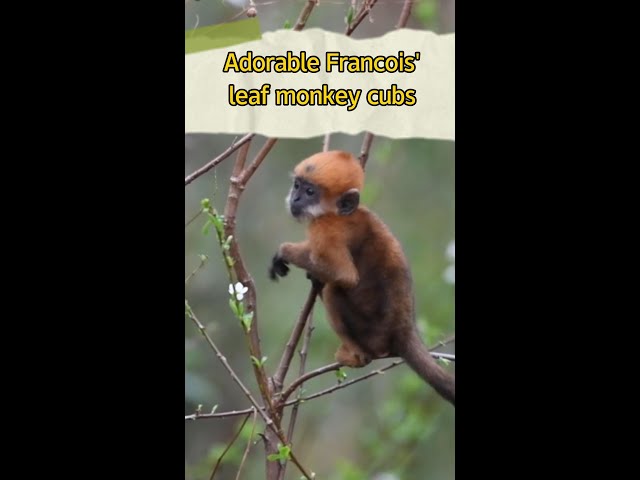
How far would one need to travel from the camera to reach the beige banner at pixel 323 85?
8.18 ft

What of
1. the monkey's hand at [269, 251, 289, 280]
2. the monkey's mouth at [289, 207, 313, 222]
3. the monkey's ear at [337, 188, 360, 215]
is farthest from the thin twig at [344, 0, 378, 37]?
the monkey's hand at [269, 251, 289, 280]

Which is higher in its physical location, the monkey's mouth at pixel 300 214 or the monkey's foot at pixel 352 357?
the monkey's mouth at pixel 300 214

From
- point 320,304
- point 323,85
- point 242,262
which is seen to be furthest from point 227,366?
point 323,85

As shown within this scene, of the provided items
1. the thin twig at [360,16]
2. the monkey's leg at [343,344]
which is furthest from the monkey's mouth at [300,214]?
the thin twig at [360,16]

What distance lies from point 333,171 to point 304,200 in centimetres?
15

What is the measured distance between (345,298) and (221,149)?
592 mm

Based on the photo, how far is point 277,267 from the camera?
2.84m

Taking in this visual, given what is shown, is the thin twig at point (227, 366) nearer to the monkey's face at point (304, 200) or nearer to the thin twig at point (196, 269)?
the thin twig at point (196, 269)

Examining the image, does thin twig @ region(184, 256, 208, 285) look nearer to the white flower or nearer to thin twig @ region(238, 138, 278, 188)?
the white flower

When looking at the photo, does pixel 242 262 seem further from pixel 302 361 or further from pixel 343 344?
pixel 343 344

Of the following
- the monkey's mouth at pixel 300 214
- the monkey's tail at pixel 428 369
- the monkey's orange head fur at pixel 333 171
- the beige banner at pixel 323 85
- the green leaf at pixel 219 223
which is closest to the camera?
the green leaf at pixel 219 223
